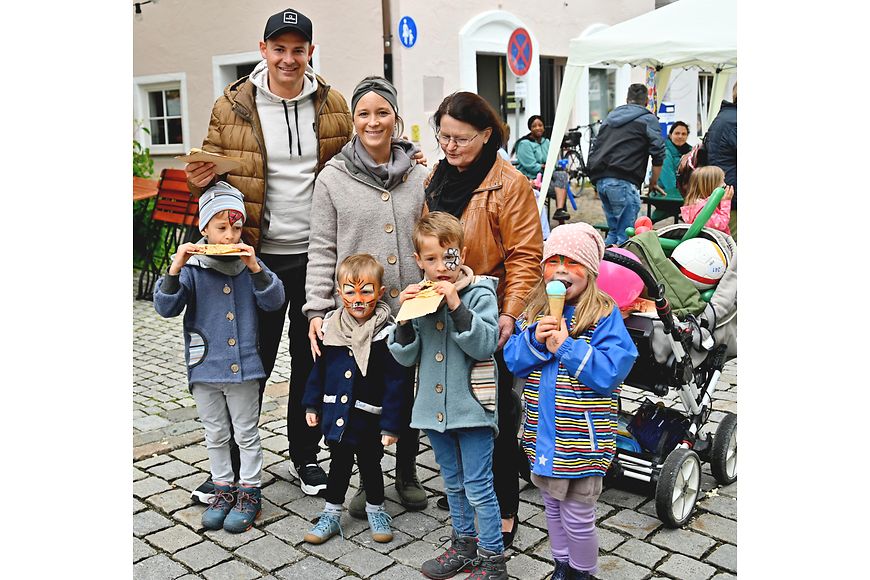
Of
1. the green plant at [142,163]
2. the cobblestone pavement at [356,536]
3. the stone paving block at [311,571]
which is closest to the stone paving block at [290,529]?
the cobblestone pavement at [356,536]

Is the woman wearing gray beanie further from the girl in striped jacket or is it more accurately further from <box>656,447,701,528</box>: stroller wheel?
<box>656,447,701,528</box>: stroller wheel

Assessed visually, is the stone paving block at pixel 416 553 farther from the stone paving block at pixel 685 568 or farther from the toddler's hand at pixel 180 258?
the toddler's hand at pixel 180 258

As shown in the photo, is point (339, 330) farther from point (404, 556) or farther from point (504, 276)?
point (404, 556)

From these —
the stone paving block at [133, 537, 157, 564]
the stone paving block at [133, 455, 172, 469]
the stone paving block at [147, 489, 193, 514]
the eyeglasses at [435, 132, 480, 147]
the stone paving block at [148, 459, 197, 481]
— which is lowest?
the stone paving block at [133, 537, 157, 564]

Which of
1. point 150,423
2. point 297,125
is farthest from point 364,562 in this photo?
point 150,423

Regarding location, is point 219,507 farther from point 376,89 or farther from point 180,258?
point 376,89

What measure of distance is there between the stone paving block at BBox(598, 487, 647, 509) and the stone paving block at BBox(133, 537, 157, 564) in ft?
7.24

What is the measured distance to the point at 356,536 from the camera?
423 cm

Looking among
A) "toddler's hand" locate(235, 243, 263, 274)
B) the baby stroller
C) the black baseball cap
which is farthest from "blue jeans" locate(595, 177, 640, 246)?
"toddler's hand" locate(235, 243, 263, 274)

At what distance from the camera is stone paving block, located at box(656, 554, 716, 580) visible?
3.78 meters

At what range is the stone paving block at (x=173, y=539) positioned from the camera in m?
4.17

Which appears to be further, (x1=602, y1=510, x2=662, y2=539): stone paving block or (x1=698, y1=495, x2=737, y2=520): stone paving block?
(x1=698, y1=495, x2=737, y2=520): stone paving block

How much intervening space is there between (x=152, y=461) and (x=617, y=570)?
285 centimetres

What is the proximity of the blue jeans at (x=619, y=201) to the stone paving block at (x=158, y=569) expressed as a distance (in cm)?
783
